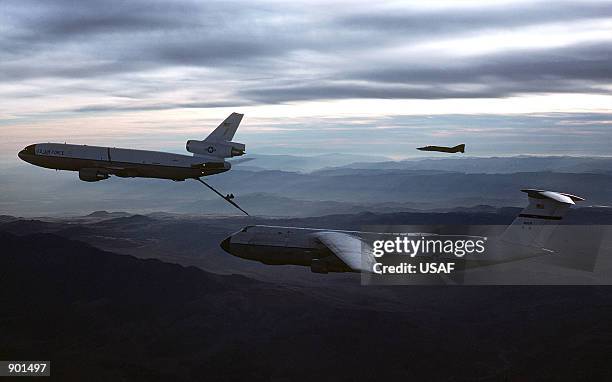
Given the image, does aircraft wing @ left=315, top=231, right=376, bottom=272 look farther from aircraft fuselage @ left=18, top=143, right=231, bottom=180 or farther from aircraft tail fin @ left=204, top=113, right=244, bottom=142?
aircraft tail fin @ left=204, top=113, right=244, bottom=142

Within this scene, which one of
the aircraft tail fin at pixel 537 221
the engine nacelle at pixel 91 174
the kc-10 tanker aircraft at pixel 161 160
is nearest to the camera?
the kc-10 tanker aircraft at pixel 161 160

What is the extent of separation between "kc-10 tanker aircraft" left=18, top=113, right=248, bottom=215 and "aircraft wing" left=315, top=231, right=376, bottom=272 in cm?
1472

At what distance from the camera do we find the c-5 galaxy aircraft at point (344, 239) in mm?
68562

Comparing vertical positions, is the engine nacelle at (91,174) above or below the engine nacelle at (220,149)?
below

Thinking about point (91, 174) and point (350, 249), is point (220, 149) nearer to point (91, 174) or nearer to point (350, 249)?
point (91, 174)

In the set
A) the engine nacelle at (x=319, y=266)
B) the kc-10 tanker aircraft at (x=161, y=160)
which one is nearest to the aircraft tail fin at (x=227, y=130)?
the kc-10 tanker aircraft at (x=161, y=160)

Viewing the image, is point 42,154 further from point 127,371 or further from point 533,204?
point 127,371

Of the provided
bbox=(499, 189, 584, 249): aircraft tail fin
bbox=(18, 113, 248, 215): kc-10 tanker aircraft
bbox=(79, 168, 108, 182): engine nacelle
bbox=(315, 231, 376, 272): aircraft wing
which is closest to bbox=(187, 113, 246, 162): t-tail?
bbox=(18, 113, 248, 215): kc-10 tanker aircraft

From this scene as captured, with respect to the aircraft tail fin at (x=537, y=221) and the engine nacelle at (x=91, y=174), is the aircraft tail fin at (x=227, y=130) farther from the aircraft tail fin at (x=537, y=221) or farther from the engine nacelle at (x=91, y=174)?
the aircraft tail fin at (x=537, y=221)

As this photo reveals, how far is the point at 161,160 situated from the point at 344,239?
2458cm

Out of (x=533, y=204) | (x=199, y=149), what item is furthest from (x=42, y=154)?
(x=533, y=204)

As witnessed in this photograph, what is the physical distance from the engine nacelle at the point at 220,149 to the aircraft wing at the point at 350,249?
14.6 m

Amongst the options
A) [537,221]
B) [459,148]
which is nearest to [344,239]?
[459,148]

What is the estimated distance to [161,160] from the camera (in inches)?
2685
